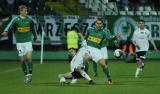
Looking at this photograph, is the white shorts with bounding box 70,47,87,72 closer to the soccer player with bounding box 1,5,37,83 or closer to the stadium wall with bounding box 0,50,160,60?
the soccer player with bounding box 1,5,37,83

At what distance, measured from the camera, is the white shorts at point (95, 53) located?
21609 mm

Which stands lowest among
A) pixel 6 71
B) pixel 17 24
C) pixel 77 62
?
pixel 6 71

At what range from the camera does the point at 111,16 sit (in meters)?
39.8

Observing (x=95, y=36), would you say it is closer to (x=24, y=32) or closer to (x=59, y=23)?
(x=24, y=32)

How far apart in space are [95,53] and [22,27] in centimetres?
278

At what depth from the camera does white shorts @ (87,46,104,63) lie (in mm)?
21609

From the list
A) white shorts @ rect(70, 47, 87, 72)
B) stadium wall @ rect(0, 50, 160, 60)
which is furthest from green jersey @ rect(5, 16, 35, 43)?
stadium wall @ rect(0, 50, 160, 60)

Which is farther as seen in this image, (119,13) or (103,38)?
(119,13)

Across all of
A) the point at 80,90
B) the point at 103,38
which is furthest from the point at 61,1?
the point at 80,90

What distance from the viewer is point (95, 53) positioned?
21.8 m

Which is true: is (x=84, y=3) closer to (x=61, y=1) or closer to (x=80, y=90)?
(x=61, y=1)

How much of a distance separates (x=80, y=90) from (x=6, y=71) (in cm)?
1133

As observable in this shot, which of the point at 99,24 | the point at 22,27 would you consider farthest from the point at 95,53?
the point at 22,27

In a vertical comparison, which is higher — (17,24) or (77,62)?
(17,24)
